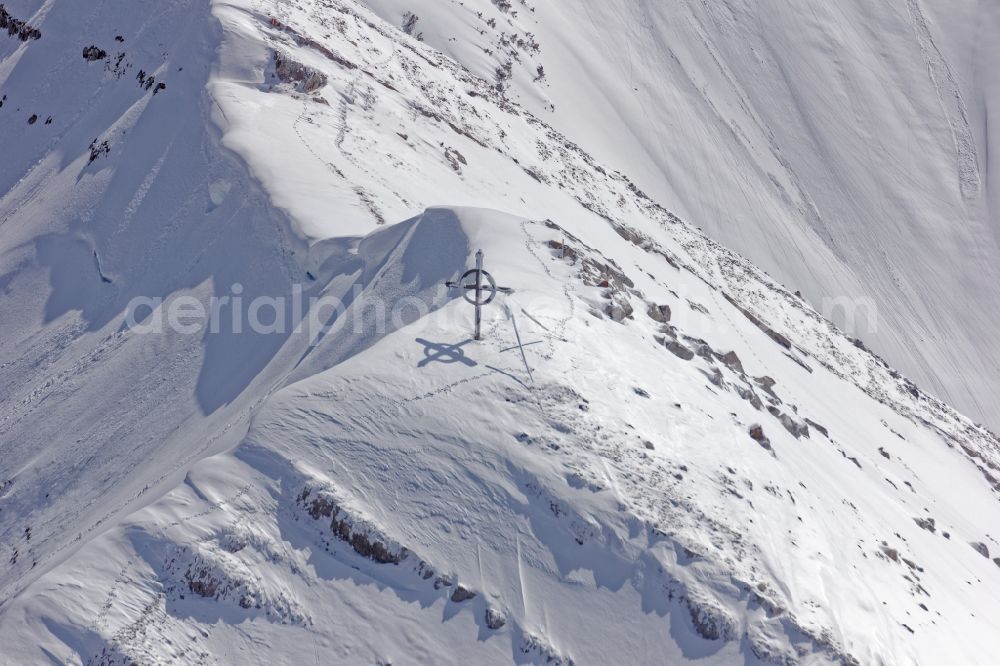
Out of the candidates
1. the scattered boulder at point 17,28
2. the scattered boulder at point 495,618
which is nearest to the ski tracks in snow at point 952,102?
the scattered boulder at point 17,28

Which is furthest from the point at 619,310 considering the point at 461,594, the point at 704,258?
the point at 704,258

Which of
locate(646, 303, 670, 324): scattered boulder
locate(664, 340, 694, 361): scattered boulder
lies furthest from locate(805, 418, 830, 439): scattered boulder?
locate(664, 340, 694, 361): scattered boulder

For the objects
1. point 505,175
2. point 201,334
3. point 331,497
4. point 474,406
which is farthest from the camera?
point 505,175

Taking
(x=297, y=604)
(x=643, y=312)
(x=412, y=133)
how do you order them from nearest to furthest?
(x=297, y=604) < (x=643, y=312) < (x=412, y=133)

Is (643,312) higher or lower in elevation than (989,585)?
higher

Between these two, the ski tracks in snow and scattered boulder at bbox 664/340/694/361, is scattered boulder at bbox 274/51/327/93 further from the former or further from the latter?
the ski tracks in snow

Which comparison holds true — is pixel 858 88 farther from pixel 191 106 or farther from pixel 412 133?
pixel 191 106

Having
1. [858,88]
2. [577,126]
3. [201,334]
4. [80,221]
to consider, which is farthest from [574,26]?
[201,334]

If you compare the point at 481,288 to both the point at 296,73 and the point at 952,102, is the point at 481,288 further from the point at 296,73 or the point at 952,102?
the point at 952,102

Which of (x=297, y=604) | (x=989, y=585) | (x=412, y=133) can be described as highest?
(x=412, y=133)

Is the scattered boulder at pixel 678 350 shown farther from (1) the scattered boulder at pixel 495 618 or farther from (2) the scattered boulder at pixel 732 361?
(1) the scattered boulder at pixel 495 618
